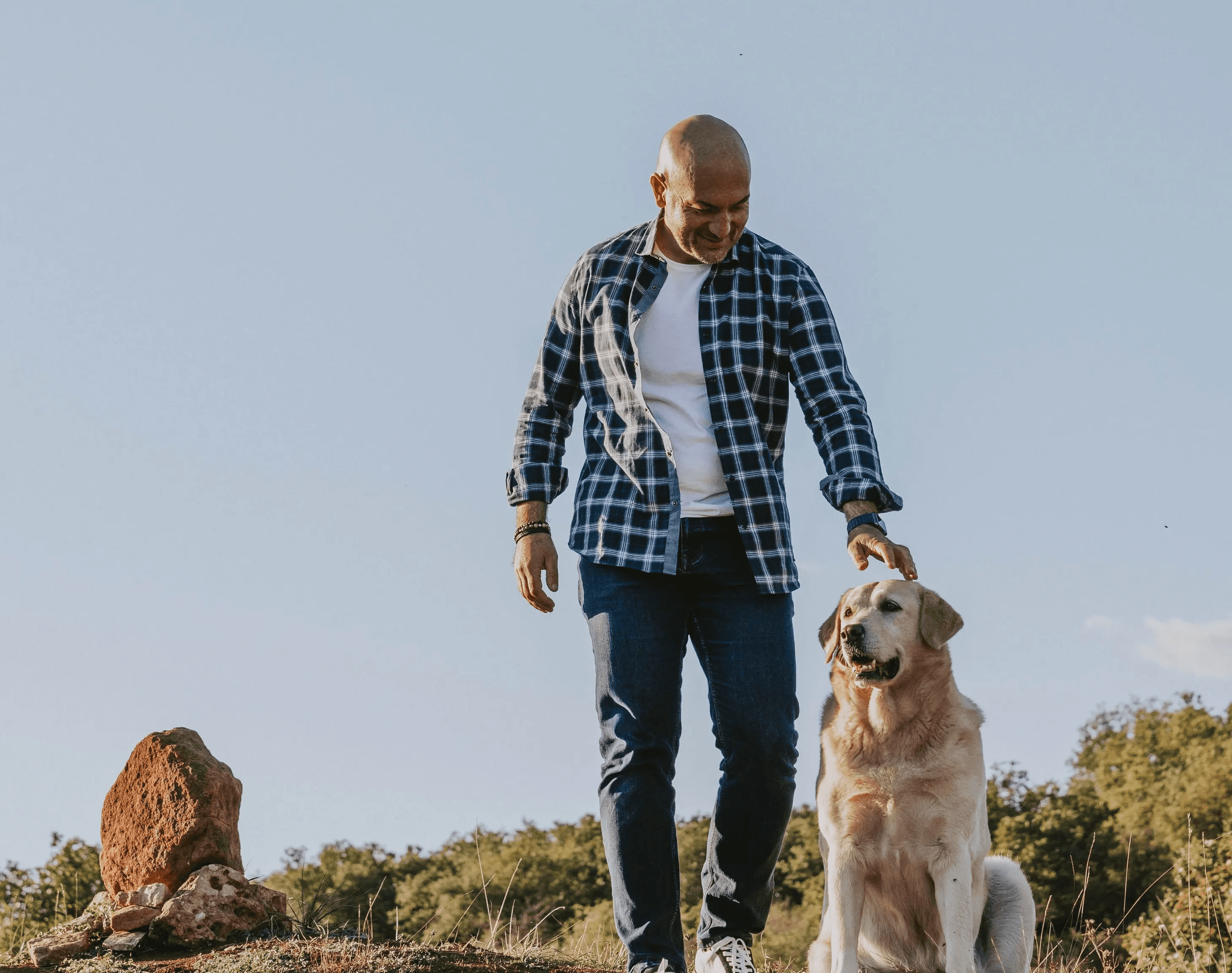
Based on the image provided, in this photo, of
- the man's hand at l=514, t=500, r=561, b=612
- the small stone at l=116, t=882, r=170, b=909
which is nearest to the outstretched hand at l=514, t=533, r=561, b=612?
the man's hand at l=514, t=500, r=561, b=612

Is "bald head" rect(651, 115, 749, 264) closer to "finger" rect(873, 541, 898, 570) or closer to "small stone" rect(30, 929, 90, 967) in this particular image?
"finger" rect(873, 541, 898, 570)

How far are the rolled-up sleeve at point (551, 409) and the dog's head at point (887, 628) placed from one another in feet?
3.66

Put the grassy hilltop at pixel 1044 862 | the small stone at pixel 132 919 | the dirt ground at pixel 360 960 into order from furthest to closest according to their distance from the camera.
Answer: the grassy hilltop at pixel 1044 862 → the small stone at pixel 132 919 → the dirt ground at pixel 360 960

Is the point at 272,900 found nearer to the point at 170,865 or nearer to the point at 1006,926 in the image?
the point at 170,865

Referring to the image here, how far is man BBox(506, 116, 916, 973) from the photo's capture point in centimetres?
364

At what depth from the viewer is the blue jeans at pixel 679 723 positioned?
11.9 feet

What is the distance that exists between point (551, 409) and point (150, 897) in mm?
3092

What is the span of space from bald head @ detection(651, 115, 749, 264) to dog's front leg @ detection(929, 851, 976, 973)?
201cm

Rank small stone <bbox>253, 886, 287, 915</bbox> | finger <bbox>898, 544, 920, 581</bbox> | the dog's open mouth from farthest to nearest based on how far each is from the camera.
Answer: small stone <bbox>253, 886, 287, 915</bbox>
the dog's open mouth
finger <bbox>898, 544, 920, 581</bbox>

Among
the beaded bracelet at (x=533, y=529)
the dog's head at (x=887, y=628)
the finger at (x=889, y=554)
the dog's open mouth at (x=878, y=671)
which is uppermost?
the beaded bracelet at (x=533, y=529)

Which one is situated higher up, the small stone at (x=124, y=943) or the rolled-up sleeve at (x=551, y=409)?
the rolled-up sleeve at (x=551, y=409)

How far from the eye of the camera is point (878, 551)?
3559 millimetres

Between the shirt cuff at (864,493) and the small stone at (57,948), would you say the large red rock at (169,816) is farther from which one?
the shirt cuff at (864,493)

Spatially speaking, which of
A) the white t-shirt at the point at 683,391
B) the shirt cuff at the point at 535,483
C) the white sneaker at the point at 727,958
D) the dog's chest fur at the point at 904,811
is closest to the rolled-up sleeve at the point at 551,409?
the shirt cuff at the point at 535,483
